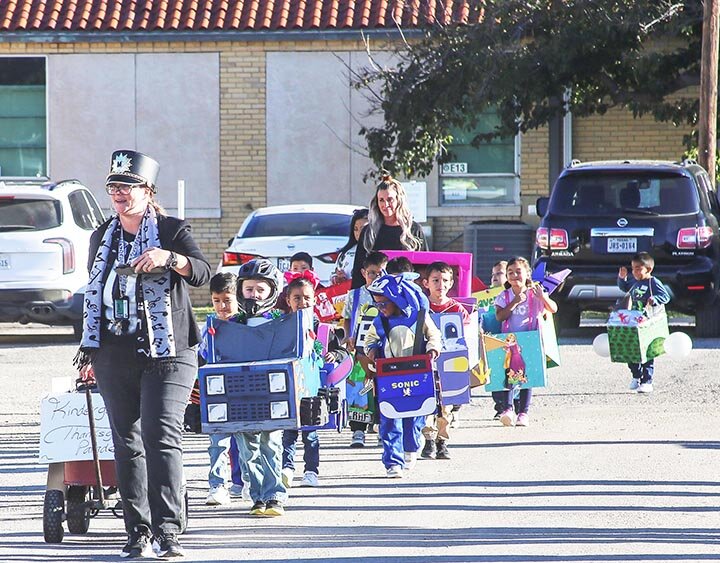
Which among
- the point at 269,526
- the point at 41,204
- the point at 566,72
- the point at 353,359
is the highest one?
the point at 566,72

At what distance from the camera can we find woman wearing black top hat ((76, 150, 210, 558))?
703 centimetres

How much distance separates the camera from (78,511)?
7727 mm

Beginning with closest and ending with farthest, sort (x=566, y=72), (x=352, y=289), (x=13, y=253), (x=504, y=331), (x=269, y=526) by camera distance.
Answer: (x=269, y=526), (x=352, y=289), (x=504, y=331), (x=13, y=253), (x=566, y=72)

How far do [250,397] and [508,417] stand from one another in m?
3.82

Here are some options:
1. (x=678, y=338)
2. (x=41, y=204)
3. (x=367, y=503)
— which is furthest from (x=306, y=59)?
(x=367, y=503)

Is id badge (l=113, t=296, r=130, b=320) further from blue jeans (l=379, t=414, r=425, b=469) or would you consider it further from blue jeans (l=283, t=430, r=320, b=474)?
blue jeans (l=379, t=414, r=425, b=469)

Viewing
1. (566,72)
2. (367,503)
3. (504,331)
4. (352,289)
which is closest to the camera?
(367,503)

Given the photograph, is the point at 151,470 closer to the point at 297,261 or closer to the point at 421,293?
the point at 421,293

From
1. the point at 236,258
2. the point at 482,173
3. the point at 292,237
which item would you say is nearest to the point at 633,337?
the point at 236,258

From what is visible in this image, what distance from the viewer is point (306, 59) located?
25.1 m

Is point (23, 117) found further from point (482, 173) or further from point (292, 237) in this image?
point (292, 237)

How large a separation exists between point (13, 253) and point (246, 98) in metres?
8.74

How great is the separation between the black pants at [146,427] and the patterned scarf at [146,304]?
73mm

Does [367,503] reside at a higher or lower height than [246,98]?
lower
